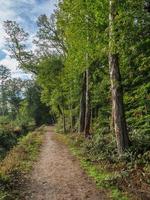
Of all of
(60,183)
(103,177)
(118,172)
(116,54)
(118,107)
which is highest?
(116,54)

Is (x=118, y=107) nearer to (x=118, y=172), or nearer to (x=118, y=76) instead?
(x=118, y=76)

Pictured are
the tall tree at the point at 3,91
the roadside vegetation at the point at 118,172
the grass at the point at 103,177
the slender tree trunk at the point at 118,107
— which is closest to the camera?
the grass at the point at 103,177

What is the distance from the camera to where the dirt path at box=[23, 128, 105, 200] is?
30.9 ft

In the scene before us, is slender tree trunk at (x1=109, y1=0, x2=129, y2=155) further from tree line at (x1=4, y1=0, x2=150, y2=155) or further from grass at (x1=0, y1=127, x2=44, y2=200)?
grass at (x1=0, y1=127, x2=44, y2=200)

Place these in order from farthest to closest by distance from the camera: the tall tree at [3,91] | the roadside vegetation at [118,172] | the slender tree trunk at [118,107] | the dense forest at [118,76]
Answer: the tall tree at [3,91], the slender tree trunk at [118,107], the dense forest at [118,76], the roadside vegetation at [118,172]

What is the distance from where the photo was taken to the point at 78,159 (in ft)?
53.1

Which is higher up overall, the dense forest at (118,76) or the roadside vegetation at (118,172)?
the dense forest at (118,76)

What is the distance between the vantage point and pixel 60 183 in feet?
36.0

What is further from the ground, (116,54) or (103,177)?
(116,54)

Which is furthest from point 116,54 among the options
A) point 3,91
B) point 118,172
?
point 3,91

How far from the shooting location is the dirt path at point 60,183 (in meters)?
9.42

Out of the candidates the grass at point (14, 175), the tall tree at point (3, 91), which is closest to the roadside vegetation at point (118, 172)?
the grass at point (14, 175)

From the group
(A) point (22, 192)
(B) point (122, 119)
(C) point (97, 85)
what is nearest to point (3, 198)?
(A) point (22, 192)

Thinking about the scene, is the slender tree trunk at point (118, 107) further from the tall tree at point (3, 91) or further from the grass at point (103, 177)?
the tall tree at point (3, 91)
